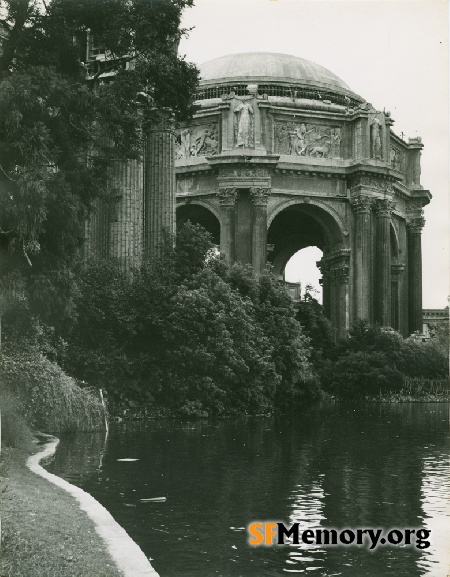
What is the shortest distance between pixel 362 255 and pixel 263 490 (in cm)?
4901

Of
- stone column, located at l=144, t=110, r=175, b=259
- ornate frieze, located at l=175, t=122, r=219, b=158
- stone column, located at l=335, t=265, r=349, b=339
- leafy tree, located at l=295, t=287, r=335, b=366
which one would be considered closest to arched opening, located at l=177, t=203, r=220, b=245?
ornate frieze, located at l=175, t=122, r=219, b=158

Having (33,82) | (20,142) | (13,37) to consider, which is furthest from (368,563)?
(13,37)

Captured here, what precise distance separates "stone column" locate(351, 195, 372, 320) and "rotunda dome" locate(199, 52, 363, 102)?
369 inches

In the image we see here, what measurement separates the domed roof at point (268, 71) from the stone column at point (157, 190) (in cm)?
3098

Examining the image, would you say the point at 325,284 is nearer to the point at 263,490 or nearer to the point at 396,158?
the point at 396,158

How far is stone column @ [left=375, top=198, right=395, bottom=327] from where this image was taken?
207ft

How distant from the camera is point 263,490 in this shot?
50.7 ft

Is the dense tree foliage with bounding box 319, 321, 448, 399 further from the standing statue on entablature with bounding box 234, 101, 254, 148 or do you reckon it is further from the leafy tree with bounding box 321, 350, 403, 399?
the standing statue on entablature with bounding box 234, 101, 254, 148

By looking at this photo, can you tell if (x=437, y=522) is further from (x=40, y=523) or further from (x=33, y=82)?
(x=33, y=82)

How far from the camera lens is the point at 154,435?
85.7ft

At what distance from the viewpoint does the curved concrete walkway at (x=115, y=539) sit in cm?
881

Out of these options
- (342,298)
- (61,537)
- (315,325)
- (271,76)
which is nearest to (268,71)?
(271,76)

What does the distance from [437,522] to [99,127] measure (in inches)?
447

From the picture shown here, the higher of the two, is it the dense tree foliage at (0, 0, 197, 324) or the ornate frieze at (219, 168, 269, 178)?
the ornate frieze at (219, 168, 269, 178)
